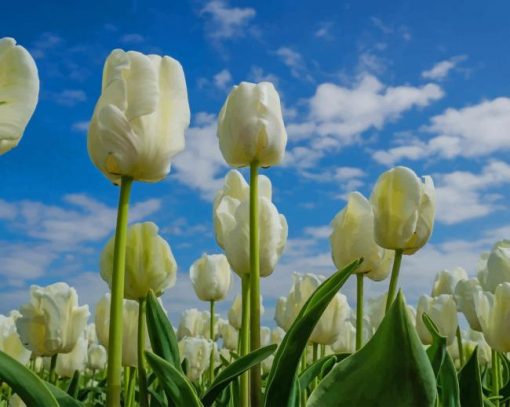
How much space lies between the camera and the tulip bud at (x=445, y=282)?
406cm

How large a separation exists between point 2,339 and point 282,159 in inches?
62.5

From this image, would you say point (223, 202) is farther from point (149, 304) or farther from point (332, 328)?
point (332, 328)

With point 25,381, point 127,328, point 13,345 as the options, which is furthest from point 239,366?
point 13,345

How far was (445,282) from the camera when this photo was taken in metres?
4.07

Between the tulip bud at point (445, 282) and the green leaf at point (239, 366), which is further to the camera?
the tulip bud at point (445, 282)

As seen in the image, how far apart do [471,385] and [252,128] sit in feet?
2.65

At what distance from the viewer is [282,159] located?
1906 millimetres

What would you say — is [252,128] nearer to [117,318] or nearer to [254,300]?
[254,300]

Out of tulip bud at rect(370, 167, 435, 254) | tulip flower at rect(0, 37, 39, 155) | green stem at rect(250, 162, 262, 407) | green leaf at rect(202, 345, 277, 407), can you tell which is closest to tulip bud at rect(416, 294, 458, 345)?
tulip bud at rect(370, 167, 435, 254)

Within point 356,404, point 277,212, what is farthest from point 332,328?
point 356,404

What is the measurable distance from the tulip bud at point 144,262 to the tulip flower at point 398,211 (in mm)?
580

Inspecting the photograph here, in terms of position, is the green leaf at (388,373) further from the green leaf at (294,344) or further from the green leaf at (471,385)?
the green leaf at (471,385)

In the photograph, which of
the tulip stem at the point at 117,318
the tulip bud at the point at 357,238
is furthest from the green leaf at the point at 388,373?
the tulip bud at the point at 357,238

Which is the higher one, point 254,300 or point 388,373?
point 254,300
